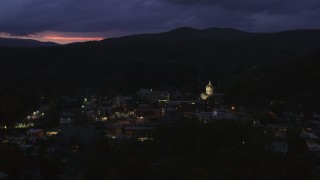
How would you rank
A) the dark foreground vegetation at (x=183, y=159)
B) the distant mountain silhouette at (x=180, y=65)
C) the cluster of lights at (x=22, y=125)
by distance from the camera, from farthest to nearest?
the distant mountain silhouette at (x=180, y=65), the cluster of lights at (x=22, y=125), the dark foreground vegetation at (x=183, y=159)

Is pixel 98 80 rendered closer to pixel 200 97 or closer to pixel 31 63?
pixel 31 63

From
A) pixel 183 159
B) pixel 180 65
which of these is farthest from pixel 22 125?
pixel 180 65

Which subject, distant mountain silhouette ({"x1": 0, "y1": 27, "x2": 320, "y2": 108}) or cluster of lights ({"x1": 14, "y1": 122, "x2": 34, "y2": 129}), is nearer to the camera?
cluster of lights ({"x1": 14, "y1": 122, "x2": 34, "y2": 129})

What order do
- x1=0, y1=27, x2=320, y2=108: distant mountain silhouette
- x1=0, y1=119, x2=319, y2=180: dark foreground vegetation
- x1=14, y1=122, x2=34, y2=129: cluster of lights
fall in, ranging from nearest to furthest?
x1=0, y1=119, x2=319, y2=180: dark foreground vegetation < x1=14, y1=122, x2=34, y2=129: cluster of lights < x1=0, y1=27, x2=320, y2=108: distant mountain silhouette

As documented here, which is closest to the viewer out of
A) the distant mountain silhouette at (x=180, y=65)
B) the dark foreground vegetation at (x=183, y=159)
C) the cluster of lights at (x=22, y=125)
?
the dark foreground vegetation at (x=183, y=159)

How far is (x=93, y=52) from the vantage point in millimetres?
84438

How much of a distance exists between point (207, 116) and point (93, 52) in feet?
169

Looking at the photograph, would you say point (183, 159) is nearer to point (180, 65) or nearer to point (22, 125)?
point (22, 125)

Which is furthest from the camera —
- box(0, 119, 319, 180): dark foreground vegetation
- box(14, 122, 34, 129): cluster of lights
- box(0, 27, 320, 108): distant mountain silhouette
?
box(0, 27, 320, 108): distant mountain silhouette

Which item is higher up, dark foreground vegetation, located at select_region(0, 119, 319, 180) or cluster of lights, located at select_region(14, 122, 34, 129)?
dark foreground vegetation, located at select_region(0, 119, 319, 180)

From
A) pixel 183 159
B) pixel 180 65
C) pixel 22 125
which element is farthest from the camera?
pixel 180 65

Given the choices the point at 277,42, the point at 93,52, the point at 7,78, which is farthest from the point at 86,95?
the point at 277,42

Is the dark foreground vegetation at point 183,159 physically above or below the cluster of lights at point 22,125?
above

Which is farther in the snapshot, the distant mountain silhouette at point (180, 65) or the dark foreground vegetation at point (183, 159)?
the distant mountain silhouette at point (180, 65)
